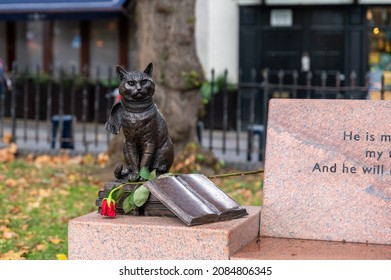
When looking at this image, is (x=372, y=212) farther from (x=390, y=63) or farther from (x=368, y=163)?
(x=390, y=63)

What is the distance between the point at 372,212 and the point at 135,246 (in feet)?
5.14

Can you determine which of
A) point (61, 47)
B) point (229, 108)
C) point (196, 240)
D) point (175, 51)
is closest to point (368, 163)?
point (196, 240)

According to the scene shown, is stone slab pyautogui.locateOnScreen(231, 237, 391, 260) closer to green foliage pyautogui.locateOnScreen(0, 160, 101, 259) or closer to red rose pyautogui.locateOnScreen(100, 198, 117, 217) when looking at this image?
red rose pyautogui.locateOnScreen(100, 198, 117, 217)

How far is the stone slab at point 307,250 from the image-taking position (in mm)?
5852

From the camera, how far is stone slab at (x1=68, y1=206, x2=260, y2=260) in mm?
5766

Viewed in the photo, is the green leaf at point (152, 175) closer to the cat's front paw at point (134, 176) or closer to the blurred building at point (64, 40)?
the cat's front paw at point (134, 176)

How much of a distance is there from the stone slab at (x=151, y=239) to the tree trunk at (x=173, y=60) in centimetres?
682

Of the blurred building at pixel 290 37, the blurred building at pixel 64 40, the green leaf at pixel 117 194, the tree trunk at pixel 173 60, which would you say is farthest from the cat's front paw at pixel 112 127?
the blurred building at pixel 64 40

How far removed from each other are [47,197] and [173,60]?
2.67 metres

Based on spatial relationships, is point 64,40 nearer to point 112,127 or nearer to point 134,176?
point 112,127

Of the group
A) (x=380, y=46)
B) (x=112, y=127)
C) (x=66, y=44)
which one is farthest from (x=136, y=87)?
(x=66, y=44)

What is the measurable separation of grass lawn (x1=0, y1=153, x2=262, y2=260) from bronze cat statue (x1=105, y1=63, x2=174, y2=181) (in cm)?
140

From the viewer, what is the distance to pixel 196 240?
19.0ft

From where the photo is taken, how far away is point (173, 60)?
13.0m
